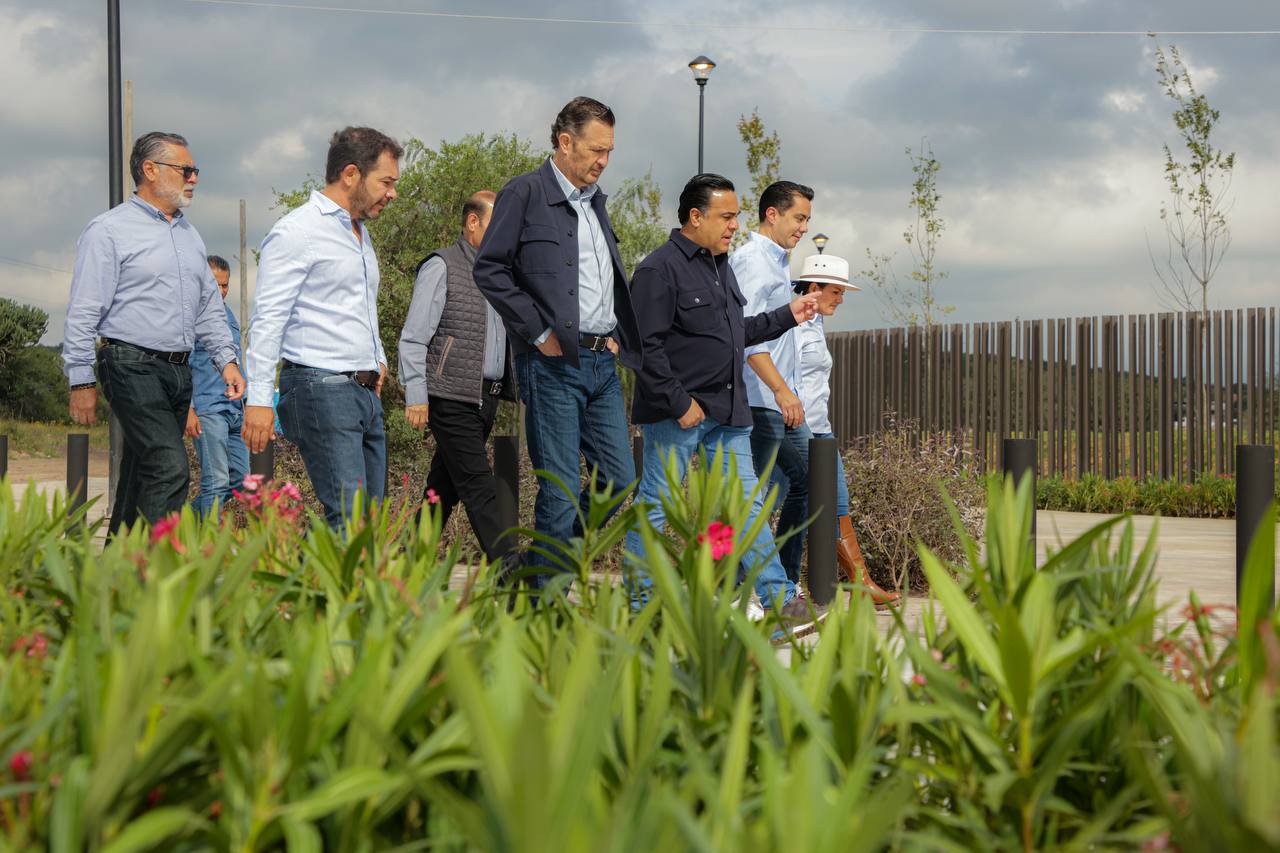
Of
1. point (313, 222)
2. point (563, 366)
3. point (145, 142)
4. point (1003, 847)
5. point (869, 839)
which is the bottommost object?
point (1003, 847)

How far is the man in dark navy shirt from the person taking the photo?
18.1 feet

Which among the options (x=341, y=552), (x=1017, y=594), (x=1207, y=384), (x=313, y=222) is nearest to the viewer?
(x=1017, y=594)

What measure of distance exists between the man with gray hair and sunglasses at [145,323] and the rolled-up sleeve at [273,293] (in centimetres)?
87

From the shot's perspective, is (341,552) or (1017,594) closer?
(1017,594)

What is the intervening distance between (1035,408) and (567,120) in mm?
13871

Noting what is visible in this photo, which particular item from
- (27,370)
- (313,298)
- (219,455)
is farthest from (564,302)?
(27,370)

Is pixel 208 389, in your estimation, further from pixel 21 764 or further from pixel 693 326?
pixel 21 764

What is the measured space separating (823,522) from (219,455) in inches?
141

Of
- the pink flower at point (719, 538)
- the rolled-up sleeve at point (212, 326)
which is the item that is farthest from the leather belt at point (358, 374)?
the pink flower at point (719, 538)

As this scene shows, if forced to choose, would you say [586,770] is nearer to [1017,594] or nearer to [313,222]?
[1017,594]

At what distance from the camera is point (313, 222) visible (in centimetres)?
502

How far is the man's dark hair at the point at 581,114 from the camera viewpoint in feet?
17.5

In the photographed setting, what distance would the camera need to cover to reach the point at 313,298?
4.99 m

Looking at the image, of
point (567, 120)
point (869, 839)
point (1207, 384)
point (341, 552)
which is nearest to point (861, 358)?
point (1207, 384)
